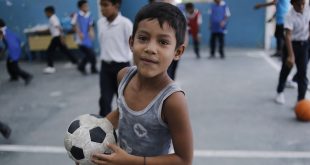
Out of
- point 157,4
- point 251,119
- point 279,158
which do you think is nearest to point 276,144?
point 279,158

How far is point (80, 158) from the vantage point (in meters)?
1.53

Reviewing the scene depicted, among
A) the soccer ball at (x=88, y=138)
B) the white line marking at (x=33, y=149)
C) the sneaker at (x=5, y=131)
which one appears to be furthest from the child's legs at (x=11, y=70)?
the soccer ball at (x=88, y=138)

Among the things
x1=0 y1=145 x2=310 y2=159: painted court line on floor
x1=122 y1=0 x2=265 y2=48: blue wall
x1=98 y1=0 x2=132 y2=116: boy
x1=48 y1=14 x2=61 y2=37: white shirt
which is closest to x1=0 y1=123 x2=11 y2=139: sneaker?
x1=0 y1=145 x2=310 y2=159: painted court line on floor

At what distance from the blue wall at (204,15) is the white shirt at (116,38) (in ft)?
18.3

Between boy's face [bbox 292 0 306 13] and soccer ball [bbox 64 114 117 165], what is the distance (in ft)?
11.2

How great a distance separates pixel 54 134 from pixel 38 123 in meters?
0.53

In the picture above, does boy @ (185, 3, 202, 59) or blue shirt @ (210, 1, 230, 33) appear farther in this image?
boy @ (185, 3, 202, 59)

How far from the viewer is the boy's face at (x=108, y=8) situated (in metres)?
3.42

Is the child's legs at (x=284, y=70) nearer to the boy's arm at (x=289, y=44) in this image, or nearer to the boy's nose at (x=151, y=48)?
the boy's arm at (x=289, y=44)

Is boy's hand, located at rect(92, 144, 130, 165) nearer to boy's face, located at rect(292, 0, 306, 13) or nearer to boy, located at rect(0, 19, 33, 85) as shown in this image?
boy's face, located at rect(292, 0, 306, 13)

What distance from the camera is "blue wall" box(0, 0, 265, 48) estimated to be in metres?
9.07

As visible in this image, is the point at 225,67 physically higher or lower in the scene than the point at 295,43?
lower

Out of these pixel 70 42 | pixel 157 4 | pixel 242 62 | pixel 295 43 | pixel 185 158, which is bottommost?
pixel 242 62

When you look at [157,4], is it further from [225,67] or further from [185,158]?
[225,67]
